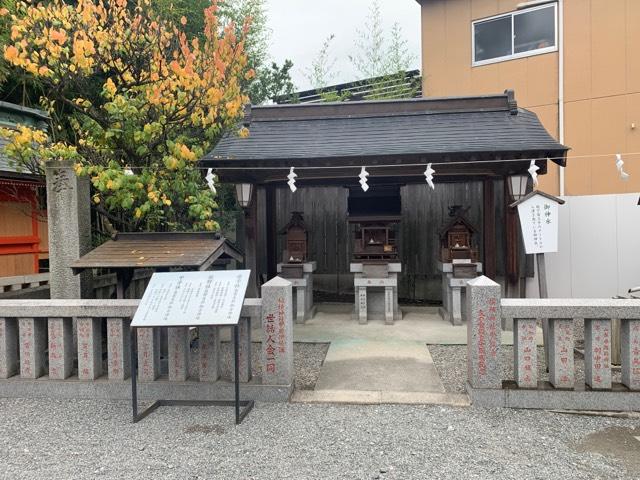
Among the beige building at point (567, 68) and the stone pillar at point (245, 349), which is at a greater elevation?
the beige building at point (567, 68)

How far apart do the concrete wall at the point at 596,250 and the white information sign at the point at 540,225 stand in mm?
1961

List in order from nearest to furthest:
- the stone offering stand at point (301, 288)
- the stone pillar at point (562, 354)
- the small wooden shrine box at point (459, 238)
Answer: the stone pillar at point (562, 354) → the small wooden shrine box at point (459, 238) → the stone offering stand at point (301, 288)

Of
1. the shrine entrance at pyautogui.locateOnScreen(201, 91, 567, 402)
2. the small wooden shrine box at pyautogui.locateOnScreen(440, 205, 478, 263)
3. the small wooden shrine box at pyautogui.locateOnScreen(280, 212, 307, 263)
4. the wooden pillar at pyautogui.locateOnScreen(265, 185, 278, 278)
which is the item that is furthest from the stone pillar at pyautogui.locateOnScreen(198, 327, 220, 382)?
the small wooden shrine box at pyautogui.locateOnScreen(440, 205, 478, 263)

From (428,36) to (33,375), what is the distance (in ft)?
45.2

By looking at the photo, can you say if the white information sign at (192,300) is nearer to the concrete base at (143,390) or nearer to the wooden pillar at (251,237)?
the concrete base at (143,390)

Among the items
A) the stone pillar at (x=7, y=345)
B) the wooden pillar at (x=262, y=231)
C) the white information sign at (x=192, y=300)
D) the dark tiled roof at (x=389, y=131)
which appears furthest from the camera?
the wooden pillar at (x=262, y=231)

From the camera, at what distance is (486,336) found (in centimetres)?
423

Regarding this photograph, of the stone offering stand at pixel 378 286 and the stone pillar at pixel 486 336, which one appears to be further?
the stone offering stand at pixel 378 286

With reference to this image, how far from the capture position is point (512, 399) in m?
4.19

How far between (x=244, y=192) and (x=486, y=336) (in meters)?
5.01

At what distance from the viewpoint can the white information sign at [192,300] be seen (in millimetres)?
3771

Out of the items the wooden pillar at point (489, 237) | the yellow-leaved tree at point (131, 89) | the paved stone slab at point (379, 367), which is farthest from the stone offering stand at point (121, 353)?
the wooden pillar at point (489, 237)

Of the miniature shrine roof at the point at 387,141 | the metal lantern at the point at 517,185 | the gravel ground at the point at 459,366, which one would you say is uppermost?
the miniature shrine roof at the point at 387,141

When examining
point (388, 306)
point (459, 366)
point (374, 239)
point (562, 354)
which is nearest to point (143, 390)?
point (459, 366)
